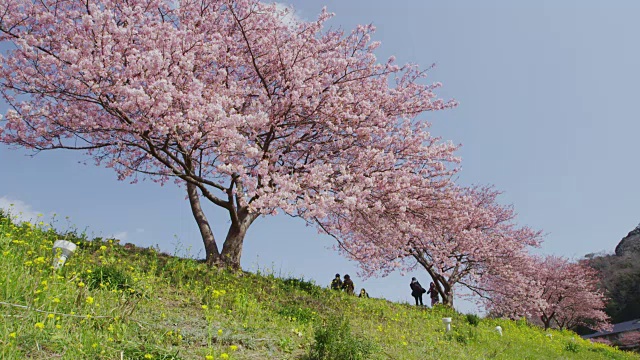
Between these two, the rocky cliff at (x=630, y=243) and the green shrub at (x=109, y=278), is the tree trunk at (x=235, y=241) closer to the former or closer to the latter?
the green shrub at (x=109, y=278)

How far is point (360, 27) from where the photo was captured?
13.9m

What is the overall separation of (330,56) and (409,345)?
8.17m

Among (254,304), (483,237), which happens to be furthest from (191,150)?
(483,237)

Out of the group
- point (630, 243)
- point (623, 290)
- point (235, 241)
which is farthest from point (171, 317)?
point (630, 243)

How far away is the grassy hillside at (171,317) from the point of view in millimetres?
5004

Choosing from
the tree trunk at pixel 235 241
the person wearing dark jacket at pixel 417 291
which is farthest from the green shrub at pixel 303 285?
the person wearing dark jacket at pixel 417 291

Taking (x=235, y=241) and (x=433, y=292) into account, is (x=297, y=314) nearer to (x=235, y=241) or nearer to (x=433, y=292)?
(x=235, y=241)

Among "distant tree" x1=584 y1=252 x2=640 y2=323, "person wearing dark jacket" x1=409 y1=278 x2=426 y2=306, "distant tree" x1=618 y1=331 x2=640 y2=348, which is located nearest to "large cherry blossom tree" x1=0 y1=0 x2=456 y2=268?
"person wearing dark jacket" x1=409 y1=278 x2=426 y2=306

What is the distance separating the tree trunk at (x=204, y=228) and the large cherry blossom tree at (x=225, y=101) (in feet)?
0.12

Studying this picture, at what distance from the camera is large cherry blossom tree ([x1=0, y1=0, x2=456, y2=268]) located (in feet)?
32.1

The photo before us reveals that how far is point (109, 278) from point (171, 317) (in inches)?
57.9

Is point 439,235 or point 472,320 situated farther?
point 439,235

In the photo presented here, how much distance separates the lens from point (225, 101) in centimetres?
1047

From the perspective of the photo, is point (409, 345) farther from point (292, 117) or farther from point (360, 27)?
point (360, 27)
